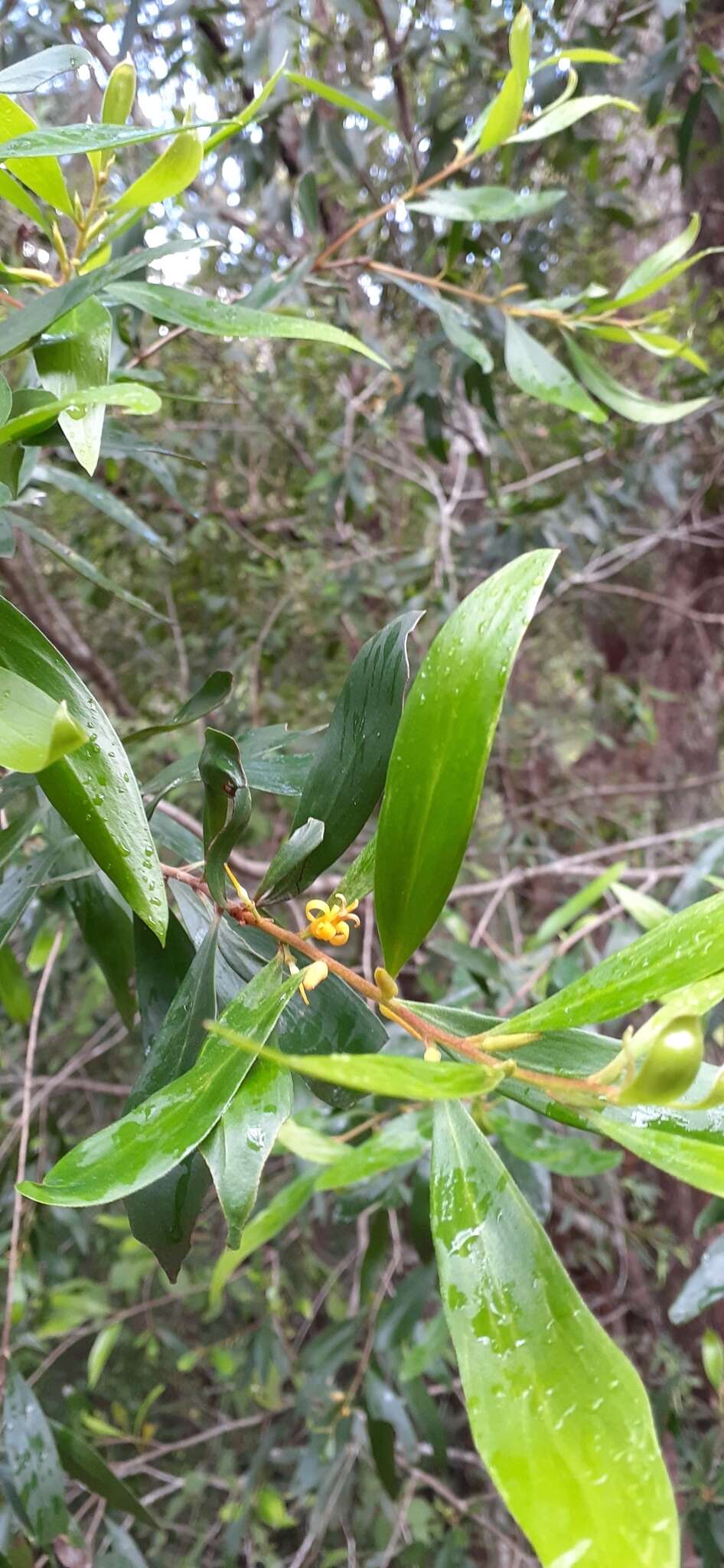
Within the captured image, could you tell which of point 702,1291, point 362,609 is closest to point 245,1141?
point 702,1291

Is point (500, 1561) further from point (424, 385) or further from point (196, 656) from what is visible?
point (424, 385)

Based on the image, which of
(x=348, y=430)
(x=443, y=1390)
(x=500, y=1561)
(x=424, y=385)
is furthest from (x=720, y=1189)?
(x=500, y=1561)

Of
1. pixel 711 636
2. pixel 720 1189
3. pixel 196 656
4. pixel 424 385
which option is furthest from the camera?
pixel 711 636

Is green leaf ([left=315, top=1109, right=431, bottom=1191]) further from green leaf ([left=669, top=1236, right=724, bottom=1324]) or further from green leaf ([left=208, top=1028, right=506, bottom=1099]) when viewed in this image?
green leaf ([left=208, top=1028, right=506, bottom=1099])

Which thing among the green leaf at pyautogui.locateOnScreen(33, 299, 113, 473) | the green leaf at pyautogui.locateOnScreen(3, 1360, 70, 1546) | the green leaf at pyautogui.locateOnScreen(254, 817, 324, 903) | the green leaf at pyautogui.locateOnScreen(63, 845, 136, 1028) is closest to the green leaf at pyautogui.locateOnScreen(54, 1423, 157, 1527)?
the green leaf at pyautogui.locateOnScreen(3, 1360, 70, 1546)

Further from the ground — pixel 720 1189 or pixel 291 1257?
pixel 720 1189
